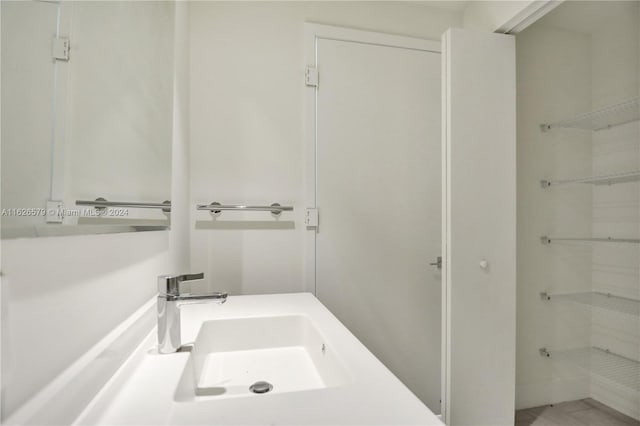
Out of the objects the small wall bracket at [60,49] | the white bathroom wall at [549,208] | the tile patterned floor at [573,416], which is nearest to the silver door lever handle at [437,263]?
the white bathroom wall at [549,208]

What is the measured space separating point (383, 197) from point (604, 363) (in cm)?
157

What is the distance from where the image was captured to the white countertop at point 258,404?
0.49 m

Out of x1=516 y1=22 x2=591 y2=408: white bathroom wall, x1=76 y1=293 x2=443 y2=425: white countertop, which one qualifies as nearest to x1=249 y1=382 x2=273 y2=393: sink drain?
x1=76 y1=293 x2=443 y2=425: white countertop

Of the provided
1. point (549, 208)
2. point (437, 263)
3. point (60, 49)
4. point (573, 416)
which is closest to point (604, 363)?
point (573, 416)

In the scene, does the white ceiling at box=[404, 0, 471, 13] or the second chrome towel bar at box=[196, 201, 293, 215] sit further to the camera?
the white ceiling at box=[404, 0, 471, 13]

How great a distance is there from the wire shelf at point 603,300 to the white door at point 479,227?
1.90ft

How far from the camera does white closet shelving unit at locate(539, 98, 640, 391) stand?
5.58ft

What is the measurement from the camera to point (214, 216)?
1.51 m

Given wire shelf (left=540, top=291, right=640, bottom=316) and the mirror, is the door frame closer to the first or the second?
the mirror

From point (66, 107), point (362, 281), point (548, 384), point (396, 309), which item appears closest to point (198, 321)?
point (66, 107)

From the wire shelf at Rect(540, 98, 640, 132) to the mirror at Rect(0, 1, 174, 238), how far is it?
6.42ft

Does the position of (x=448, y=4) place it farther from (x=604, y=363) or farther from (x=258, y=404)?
(x=604, y=363)

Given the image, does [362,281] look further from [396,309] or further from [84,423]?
[84,423]

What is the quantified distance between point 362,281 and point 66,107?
1.42 m
